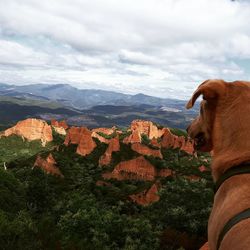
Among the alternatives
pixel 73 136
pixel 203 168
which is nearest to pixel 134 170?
pixel 203 168

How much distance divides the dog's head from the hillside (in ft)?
2.70

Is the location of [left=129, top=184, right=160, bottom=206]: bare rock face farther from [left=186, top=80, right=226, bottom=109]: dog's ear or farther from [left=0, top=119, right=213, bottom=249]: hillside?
[left=186, top=80, right=226, bottom=109]: dog's ear

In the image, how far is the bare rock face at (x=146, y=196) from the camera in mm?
69812

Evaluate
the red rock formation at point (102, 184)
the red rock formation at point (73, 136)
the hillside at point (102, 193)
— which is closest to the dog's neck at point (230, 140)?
the hillside at point (102, 193)

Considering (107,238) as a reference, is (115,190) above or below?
below

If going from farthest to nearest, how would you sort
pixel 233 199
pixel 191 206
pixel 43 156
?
pixel 43 156 → pixel 191 206 → pixel 233 199

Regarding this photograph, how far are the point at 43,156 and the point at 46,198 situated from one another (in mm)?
34626

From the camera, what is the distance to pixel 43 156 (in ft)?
337

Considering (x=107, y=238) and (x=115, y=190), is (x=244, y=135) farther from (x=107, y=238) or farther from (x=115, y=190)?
(x=115, y=190)

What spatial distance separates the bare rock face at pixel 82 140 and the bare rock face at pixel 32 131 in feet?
133

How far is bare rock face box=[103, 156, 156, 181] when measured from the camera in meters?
95.4

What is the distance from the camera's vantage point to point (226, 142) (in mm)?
3672

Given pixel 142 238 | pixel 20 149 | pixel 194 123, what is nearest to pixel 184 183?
pixel 142 238

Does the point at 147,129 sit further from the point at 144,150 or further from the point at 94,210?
the point at 94,210
